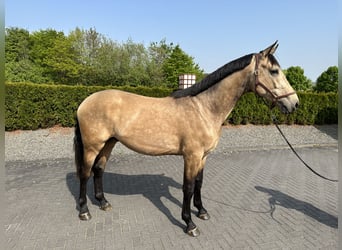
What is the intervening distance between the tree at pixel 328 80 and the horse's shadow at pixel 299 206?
62.9ft

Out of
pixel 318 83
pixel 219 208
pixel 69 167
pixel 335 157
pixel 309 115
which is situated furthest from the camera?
pixel 318 83

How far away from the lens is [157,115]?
278cm

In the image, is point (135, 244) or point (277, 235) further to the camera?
point (277, 235)

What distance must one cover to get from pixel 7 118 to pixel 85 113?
7.33 metres

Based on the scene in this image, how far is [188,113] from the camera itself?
2.74 m

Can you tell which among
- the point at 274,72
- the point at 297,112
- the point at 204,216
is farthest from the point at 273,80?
the point at 297,112

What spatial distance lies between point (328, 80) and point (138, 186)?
21511mm

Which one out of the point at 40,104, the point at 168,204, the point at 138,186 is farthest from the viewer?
the point at 40,104

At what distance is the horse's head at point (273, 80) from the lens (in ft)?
8.13

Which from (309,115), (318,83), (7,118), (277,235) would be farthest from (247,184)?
(318,83)

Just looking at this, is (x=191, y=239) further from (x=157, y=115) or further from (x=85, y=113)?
(x=85, y=113)

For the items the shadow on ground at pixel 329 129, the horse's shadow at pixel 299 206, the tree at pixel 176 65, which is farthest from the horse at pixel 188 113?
the tree at pixel 176 65

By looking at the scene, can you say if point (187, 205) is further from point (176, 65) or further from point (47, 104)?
point (176, 65)

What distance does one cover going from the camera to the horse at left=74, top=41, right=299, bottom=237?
253 centimetres
